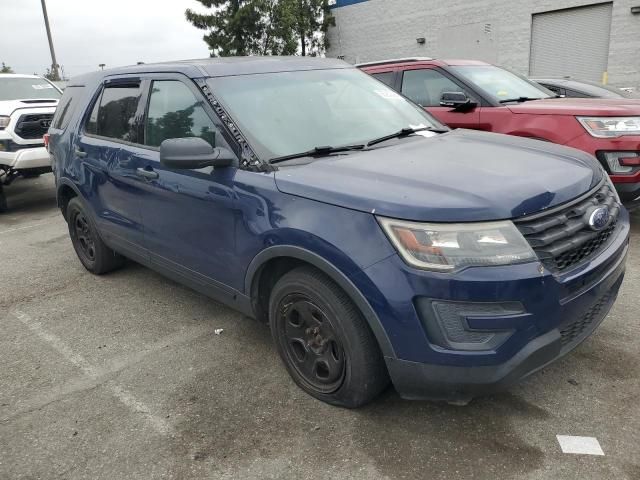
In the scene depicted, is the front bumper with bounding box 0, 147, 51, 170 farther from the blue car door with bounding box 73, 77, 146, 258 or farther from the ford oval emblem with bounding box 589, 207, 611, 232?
the ford oval emblem with bounding box 589, 207, 611, 232

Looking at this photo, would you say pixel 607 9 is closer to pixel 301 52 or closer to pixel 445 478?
pixel 301 52

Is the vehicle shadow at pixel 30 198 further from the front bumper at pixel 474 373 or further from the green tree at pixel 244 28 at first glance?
the green tree at pixel 244 28

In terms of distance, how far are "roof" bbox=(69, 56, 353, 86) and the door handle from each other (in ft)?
2.18

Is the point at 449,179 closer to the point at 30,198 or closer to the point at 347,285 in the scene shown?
the point at 347,285

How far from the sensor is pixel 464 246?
7.10 ft

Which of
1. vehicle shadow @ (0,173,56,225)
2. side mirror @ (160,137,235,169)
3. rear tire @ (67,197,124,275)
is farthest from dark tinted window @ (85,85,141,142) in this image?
vehicle shadow @ (0,173,56,225)

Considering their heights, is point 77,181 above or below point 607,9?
below

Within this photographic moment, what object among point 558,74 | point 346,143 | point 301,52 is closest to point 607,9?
point 558,74

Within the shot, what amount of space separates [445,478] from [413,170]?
4.47ft

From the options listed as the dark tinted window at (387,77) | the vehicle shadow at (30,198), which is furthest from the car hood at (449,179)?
the vehicle shadow at (30,198)

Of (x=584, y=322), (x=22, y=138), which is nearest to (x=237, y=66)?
(x=584, y=322)

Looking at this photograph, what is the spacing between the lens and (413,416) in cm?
266

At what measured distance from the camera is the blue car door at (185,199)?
9.95ft

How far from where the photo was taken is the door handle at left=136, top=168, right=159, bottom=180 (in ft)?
11.4
